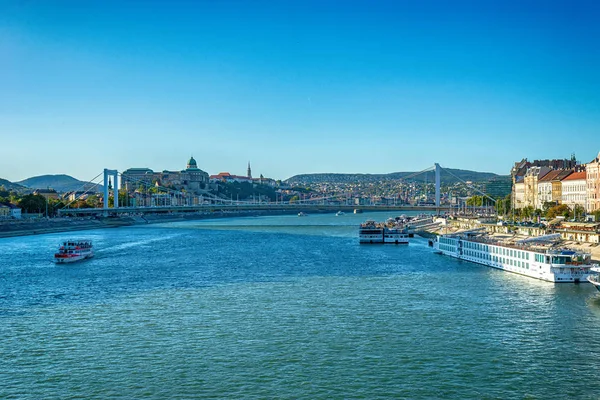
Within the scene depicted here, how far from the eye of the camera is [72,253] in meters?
34.4

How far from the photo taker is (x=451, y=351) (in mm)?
15133

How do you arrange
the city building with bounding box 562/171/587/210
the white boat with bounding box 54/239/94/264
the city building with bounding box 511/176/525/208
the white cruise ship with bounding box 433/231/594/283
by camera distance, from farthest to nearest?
→ the city building with bounding box 511/176/525/208 → the city building with bounding box 562/171/587/210 → the white boat with bounding box 54/239/94/264 → the white cruise ship with bounding box 433/231/594/283

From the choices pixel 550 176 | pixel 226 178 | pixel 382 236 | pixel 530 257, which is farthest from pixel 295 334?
pixel 226 178

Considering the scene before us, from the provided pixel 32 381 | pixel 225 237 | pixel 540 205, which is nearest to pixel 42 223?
pixel 225 237

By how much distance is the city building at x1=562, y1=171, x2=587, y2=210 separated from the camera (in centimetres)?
5012

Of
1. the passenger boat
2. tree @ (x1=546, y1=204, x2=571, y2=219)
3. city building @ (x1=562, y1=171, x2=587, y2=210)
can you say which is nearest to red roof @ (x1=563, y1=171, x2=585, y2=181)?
city building @ (x1=562, y1=171, x2=587, y2=210)

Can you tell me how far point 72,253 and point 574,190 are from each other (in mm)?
37869

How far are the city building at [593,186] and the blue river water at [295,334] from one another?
21.1 meters

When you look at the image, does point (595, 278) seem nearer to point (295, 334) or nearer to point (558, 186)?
point (295, 334)

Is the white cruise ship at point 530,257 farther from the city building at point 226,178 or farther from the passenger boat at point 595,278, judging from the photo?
the city building at point 226,178

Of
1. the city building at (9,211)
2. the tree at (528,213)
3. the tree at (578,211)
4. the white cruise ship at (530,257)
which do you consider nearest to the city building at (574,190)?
the tree at (578,211)

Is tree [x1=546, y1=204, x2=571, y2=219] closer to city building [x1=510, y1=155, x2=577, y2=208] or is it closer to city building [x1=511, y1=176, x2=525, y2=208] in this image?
city building [x1=510, y1=155, x2=577, y2=208]

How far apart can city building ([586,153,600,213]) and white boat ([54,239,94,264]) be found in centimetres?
3369

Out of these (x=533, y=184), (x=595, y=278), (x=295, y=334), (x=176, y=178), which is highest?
(x=176, y=178)
